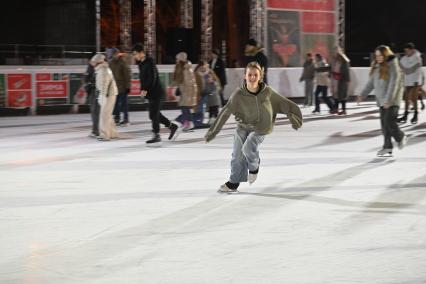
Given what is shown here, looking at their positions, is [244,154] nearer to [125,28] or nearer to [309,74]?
Result: [309,74]

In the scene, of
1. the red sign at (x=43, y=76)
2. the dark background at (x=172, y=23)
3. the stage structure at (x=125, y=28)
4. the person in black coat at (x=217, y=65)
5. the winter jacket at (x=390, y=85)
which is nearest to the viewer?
the winter jacket at (x=390, y=85)

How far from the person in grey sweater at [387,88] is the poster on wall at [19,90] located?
11.8 meters

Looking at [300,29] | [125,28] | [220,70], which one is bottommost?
[220,70]

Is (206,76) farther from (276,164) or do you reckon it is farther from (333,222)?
(333,222)

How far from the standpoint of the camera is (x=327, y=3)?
28.6m

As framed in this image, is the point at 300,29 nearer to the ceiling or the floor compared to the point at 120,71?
nearer to the ceiling

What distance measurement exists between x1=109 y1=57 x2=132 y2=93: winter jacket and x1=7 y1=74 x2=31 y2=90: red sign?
5121mm

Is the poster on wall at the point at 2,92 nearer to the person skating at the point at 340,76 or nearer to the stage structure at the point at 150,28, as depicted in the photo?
the stage structure at the point at 150,28

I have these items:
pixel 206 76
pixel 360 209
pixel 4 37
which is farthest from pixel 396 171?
pixel 4 37

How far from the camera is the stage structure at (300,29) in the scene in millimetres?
26812

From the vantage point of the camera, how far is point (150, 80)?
13664mm

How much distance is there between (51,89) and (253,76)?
14481 millimetres

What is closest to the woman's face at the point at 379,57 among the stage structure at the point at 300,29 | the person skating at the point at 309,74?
the person skating at the point at 309,74

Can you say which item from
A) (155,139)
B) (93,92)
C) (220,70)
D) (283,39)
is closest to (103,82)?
(93,92)
